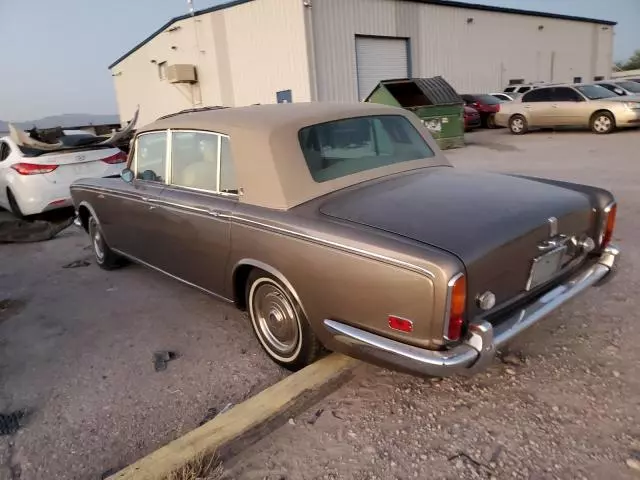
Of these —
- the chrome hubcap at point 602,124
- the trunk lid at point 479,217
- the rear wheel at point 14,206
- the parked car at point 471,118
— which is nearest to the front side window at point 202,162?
the trunk lid at point 479,217

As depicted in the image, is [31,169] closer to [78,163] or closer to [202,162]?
[78,163]

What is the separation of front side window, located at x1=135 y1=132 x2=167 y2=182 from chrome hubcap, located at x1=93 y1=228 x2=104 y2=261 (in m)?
1.32

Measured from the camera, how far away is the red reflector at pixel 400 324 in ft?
7.47

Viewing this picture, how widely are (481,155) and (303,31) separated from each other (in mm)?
8998

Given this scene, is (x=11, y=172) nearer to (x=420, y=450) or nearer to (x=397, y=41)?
(x=420, y=450)

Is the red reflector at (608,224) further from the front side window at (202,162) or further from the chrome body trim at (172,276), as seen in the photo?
the chrome body trim at (172,276)

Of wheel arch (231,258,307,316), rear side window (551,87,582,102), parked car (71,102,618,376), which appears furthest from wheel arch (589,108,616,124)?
wheel arch (231,258,307,316)

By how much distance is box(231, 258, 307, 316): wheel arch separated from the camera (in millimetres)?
2779

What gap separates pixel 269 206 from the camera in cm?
291

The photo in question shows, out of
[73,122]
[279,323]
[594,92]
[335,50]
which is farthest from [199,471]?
[73,122]

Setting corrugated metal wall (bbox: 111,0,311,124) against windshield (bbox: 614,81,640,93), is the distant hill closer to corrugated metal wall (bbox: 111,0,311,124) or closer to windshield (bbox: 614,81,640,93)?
corrugated metal wall (bbox: 111,0,311,124)

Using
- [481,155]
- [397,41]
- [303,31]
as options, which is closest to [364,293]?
[481,155]

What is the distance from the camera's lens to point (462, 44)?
77.4 feet

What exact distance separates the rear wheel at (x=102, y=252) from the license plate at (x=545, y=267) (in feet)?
13.4
